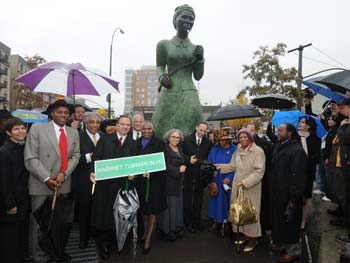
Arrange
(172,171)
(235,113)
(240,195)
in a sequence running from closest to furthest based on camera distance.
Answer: (240,195)
(172,171)
(235,113)

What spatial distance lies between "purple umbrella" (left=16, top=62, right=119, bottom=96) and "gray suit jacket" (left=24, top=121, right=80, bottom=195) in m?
1.59

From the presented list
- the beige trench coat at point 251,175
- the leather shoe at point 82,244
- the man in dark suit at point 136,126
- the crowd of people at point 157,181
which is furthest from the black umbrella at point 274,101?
the leather shoe at point 82,244

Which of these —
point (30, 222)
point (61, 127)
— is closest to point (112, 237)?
point (30, 222)

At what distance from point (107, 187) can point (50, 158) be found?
2.80 feet

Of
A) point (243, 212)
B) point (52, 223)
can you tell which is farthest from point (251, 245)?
point (52, 223)

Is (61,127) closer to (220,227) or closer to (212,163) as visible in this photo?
(212,163)

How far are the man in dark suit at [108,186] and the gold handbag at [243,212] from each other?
1.56m

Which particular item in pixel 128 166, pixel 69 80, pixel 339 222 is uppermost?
pixel 69 80

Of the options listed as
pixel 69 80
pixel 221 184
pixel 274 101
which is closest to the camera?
pixel 221 184

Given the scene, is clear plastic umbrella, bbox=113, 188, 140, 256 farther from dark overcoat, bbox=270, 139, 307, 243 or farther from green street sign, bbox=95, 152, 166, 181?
dark overcoat, bbox=270, 139, 307, 243

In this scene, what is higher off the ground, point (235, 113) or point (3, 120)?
point (235, 113)

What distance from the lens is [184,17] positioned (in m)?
5.78

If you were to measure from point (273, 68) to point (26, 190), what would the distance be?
1415cm

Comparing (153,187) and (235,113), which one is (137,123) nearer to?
(153,187)
